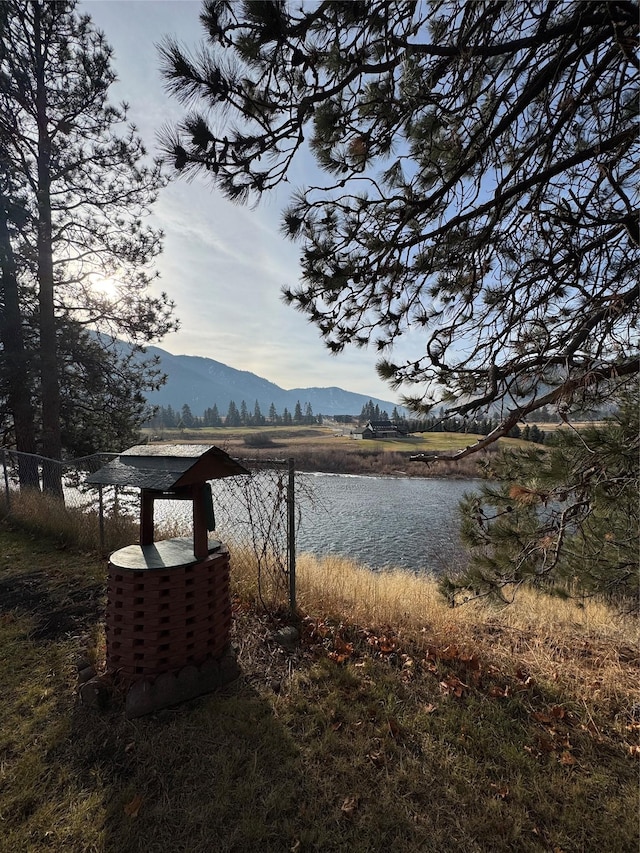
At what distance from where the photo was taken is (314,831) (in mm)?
1820

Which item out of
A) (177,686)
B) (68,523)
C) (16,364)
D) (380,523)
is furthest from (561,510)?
(380,523)

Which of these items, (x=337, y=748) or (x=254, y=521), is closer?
(x=337, y=748)

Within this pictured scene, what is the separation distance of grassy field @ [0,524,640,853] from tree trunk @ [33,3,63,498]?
5.56 m

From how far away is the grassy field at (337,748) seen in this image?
183 centimetres

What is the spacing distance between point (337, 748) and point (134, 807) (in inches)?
45.4

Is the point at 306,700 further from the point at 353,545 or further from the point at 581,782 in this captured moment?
the point at 353,545

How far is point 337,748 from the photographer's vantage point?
2309 mm

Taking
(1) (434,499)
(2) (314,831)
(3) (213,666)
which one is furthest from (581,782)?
(1) (434,499)

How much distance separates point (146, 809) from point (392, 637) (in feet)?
7.56

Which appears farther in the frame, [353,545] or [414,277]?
[353,545]

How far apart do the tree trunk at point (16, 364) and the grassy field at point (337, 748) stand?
5567 millimetres

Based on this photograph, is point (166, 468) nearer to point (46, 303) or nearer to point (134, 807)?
point (134, 807)

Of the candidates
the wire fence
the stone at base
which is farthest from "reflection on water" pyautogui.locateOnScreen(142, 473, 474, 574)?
the stone at base

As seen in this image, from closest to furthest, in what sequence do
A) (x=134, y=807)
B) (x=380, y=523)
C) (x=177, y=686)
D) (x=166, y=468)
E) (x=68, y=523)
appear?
(x=134, y=807), (x=177, y=686), (x=166, y=468), (x=68, y=523), (x=380, y=523)
